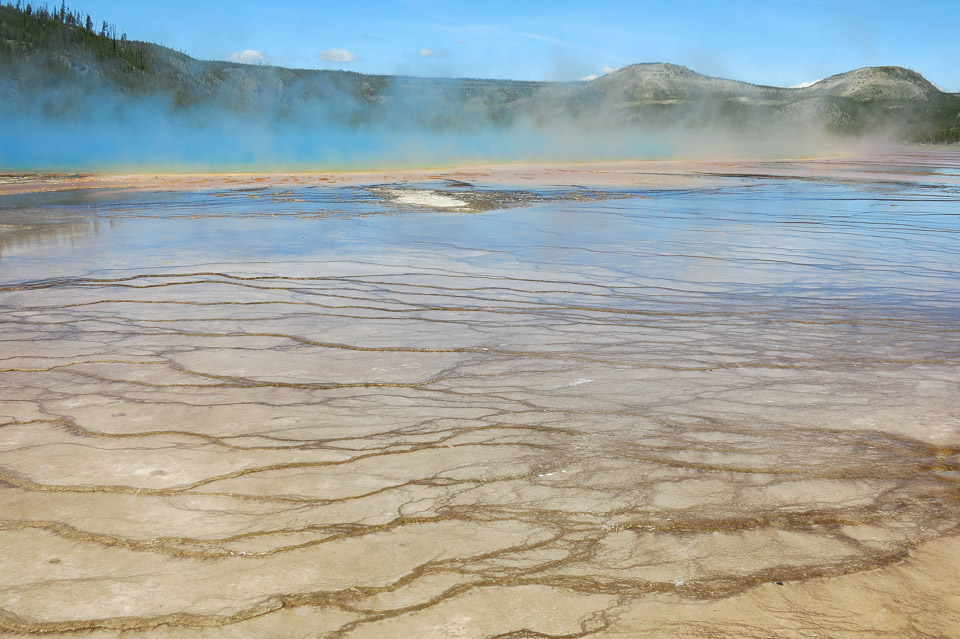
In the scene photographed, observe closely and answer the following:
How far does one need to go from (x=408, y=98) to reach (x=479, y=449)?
89389 millimetres

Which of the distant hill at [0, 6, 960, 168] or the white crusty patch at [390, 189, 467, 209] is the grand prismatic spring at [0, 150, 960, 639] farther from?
the distant hill at [0, 6, 960, 168]

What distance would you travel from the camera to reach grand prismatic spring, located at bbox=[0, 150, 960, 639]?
1.98 m

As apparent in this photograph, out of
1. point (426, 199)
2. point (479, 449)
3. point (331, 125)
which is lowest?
point (479, 449)

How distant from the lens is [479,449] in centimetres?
290

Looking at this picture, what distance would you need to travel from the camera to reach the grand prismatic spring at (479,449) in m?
1.98

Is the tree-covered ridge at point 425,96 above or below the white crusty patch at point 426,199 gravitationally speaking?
above

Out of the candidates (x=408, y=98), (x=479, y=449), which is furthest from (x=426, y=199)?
(x=408, y=98)

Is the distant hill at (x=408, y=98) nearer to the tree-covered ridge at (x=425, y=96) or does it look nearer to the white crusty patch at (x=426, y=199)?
the tree-covered ridge at (x=425, y=96)

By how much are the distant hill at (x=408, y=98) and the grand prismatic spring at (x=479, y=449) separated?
124ft

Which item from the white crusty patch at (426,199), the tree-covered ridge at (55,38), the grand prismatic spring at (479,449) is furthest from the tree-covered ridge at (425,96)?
the grand prismatic spring at (479,449)

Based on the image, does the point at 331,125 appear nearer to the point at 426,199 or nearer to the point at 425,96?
the point at 425,96

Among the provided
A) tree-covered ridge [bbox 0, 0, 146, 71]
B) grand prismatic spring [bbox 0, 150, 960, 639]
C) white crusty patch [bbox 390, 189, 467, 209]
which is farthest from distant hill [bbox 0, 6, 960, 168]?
grand prismatic spring [bbox 0, 150, 960, 639]

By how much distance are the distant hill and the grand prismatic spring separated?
1494 inches

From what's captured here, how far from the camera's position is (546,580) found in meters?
2.06
